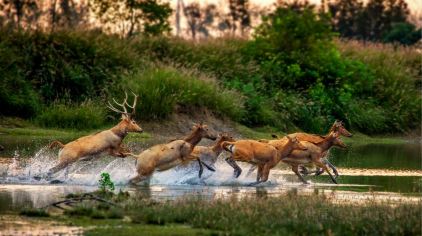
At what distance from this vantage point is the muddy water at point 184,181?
18797 mm

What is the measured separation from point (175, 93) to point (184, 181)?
14.2 meters

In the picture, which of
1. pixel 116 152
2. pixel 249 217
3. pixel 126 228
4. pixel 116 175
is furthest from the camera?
pixel 116 152

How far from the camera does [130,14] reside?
4622 cm

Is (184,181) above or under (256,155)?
under

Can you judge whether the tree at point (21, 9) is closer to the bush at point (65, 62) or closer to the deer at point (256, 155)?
the bush at point (65, 62)

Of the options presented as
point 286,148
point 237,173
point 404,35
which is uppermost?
point 286,148

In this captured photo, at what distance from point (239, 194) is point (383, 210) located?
12.6ft

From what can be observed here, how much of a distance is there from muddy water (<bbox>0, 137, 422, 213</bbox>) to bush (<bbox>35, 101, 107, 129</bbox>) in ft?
16.7

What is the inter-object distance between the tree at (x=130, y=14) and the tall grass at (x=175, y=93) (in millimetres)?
8801

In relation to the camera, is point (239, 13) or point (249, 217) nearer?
point (249, 217)

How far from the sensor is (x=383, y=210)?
15.9m

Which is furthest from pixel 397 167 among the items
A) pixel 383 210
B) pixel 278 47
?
pixel 278 47

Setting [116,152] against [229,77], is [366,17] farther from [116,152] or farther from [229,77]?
[116,152]

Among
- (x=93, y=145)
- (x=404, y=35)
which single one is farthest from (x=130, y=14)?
(x=404, y=35)
